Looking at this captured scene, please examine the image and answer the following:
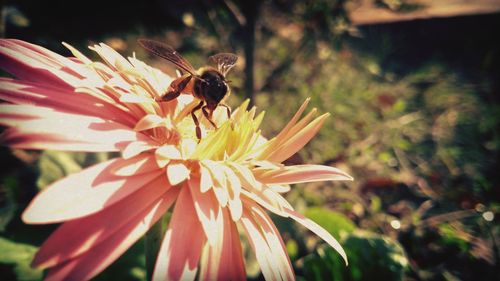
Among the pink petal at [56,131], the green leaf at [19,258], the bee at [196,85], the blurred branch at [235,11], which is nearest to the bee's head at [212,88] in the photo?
the bee at [196,85]

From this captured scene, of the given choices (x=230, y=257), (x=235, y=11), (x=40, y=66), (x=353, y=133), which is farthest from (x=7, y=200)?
(x=353, y=133)

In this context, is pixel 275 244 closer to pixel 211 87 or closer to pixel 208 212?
pixel 208 212

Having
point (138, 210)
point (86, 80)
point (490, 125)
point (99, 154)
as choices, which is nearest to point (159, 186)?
point (138, 210)

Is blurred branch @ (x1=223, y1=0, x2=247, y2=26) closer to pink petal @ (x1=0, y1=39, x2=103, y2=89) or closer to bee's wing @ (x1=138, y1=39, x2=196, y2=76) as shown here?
bee's wing @ (x1=138, y1=39, x2=196, y2=76)

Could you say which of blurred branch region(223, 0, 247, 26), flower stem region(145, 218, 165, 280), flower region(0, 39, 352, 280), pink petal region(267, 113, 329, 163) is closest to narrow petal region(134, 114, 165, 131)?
flower region(0, 39, 352, 280)

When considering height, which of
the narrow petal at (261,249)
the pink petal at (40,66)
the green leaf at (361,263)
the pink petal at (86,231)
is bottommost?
the green leaf at (361,263)

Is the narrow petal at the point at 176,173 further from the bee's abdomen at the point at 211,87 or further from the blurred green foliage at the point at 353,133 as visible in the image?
the blurred green foliage at the point at 353,133
